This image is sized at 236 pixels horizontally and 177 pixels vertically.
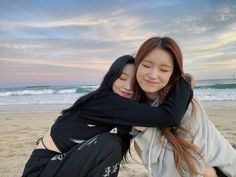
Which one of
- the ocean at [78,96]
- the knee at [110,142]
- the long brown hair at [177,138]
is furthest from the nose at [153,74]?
the ocean at [78,96]

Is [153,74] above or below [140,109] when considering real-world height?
above

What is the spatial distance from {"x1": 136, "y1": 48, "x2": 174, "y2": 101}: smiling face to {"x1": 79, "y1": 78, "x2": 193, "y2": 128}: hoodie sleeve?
102 millimetres

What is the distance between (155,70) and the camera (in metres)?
2.06

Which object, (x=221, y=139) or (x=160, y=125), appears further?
(x=221, y=139)

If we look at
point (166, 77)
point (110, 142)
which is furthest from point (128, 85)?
point (110, 142)

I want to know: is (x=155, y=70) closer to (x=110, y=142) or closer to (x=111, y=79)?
(x=111, y=79)

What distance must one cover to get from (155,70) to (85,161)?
2.49 feet

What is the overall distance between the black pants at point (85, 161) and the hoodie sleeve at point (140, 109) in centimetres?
16

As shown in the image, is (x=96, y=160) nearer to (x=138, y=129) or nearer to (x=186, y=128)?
(x=138, y=129)

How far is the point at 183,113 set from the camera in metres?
2.05

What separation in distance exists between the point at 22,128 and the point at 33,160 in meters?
5.20

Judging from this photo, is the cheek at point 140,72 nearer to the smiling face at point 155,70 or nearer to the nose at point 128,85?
the smiling face at point 155,70

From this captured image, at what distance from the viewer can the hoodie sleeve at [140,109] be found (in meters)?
1.99

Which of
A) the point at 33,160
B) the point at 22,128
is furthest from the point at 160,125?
the point at 22,128
